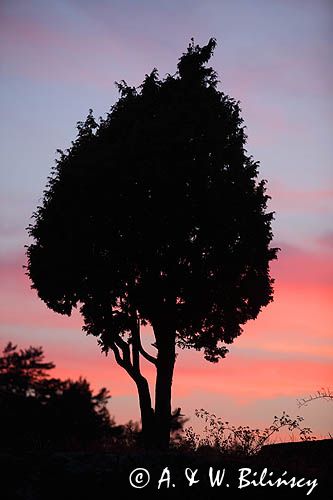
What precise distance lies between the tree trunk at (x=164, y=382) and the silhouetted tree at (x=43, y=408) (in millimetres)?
3254

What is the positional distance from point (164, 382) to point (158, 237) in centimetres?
591

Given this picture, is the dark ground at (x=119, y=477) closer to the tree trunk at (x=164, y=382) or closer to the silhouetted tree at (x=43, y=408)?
the silhouetted tree at (x=43, y=408)

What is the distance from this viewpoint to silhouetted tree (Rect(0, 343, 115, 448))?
16.3 m

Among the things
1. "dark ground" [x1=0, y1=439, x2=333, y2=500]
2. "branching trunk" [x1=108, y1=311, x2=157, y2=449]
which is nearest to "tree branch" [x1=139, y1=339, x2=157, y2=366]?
"branching trunk" [x1=108, y1=311, x2=157, y2=449]

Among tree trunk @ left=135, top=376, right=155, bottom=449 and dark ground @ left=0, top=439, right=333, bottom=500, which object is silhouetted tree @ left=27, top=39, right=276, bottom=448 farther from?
dark ground @ left=0, top=439, right=333, bottom=500

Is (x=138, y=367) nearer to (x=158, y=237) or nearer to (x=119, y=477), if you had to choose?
(x=158, y=237)

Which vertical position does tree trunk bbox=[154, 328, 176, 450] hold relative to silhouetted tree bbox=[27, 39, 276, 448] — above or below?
below

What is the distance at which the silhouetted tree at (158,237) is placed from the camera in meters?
25.3

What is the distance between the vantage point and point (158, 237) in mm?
25047

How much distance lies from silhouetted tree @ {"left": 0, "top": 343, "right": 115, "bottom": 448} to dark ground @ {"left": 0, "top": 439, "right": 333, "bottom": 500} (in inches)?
79.0

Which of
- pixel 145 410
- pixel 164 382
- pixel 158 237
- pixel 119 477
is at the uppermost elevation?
pixel 158 237

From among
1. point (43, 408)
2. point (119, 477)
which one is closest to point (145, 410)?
point (43, 408)

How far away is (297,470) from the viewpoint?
12.1 metres

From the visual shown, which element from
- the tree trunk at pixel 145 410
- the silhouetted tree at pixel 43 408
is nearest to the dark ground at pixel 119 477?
the silhouetted tree at pixel 43 408
